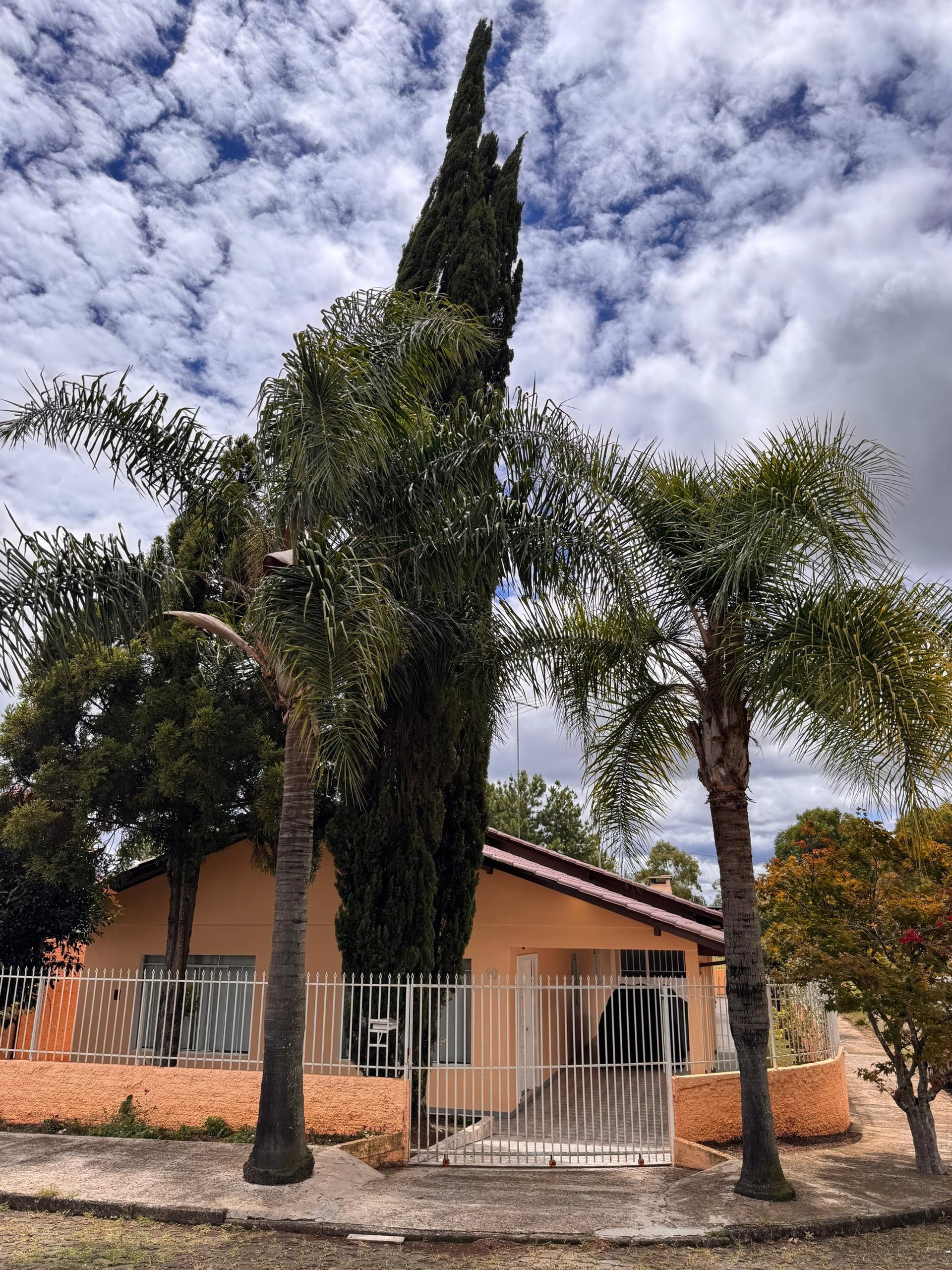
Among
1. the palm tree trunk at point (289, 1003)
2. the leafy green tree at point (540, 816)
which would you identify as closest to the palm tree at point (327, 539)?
the palm tree trunk at point (289, 1003)

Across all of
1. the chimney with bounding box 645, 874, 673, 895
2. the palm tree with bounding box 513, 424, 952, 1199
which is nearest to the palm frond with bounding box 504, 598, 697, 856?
the palm tree with bounding box 513, 424, 952, 1199

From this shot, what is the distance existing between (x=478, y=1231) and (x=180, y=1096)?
445 centimetres

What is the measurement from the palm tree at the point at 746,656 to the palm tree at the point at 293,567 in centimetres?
202

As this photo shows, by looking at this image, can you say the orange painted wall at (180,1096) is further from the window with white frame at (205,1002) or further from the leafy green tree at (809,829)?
the leafy green tree at (809,829)

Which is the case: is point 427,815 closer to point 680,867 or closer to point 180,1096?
point 180,1096

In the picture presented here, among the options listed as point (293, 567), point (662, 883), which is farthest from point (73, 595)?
point (662, 883)

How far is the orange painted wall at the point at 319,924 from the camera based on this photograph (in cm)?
1463

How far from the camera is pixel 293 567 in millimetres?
8047

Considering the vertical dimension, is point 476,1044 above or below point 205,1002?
below

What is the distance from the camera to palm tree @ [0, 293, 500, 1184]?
7.67m

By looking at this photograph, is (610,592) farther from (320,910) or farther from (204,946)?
(204,946)

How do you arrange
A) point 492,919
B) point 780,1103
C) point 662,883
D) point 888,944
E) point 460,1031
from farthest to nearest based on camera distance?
point 662,883 → point 492,919 → point 460,1031 → point 780,1103 → point 888,944

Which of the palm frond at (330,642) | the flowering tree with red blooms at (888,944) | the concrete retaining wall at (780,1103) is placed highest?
the palm frond at (330,642)

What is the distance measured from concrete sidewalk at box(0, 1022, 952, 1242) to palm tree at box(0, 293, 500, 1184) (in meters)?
0.56
